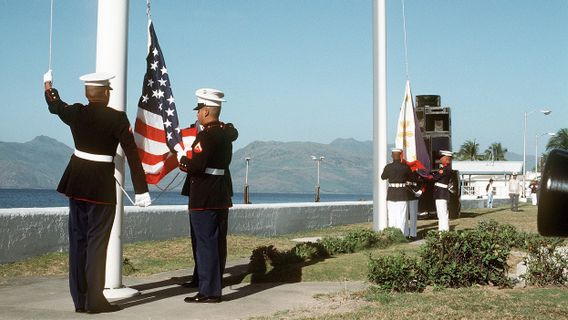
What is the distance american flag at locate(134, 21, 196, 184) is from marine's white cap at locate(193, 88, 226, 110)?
0.66 meters

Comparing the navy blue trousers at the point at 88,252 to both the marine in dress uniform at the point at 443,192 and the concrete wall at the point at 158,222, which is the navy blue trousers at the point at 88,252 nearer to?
the concrete wall at the point at 158,222

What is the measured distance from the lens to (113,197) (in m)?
5.98

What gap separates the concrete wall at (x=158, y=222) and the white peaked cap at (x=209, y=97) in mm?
3523

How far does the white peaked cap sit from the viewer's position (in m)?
6.70

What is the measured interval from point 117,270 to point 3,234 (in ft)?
9.18

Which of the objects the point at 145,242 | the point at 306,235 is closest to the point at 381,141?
the point at 306,235

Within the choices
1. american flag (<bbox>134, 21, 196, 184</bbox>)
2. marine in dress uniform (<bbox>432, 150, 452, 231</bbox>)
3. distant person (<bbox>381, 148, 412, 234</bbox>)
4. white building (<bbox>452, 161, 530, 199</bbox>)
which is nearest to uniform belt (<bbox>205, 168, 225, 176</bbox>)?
american flag (<bbox>134, 21, 196, 184</bbox>)

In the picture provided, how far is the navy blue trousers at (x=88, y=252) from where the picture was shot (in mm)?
5789

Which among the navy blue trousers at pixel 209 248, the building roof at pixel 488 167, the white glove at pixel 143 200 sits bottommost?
A: the navy blue trousers at pixel 209 248

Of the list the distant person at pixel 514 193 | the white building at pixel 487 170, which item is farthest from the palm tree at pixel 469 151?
the distant person at pixel 514 193

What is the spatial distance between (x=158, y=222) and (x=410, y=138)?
6.66 meters

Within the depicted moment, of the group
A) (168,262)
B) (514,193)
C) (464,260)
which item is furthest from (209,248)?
(514,193)

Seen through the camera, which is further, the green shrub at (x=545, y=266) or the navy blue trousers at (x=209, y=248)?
the green shrub at (x=545, y=266)

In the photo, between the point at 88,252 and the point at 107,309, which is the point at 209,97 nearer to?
the point at 88,252
